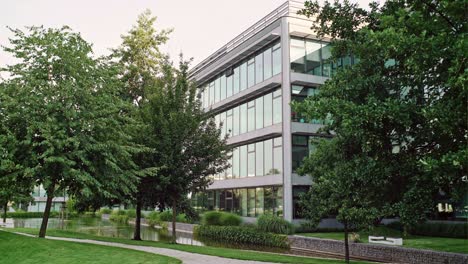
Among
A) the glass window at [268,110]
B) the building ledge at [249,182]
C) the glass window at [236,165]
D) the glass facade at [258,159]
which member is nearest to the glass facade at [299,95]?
the glass facade at [258,159]

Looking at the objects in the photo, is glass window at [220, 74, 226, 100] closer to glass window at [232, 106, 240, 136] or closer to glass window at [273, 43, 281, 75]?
glass window at [232, 106, 240, 136]

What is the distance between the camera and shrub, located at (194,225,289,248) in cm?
2854

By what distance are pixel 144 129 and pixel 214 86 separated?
25.2 metres

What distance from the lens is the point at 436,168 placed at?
9.23 m

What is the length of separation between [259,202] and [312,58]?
1207 cm

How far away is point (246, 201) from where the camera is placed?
3938cm

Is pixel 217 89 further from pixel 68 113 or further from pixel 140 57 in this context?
pixel 68 113

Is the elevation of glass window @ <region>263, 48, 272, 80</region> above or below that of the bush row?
above

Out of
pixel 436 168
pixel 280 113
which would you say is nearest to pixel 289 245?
pixel 280 113

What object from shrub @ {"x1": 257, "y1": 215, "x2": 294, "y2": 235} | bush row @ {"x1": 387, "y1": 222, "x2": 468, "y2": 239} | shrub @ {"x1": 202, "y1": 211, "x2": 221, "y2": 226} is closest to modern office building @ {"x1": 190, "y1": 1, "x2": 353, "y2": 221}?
shrub @ {"x1": 257, "y1": 215, "x2": 294, "y2": 235}

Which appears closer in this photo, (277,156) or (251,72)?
(277,156)

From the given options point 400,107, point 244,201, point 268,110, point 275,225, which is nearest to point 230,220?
point 244,201

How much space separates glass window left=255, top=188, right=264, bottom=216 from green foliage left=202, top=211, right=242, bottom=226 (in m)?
1.71

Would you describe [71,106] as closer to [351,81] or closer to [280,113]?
[351,81]
